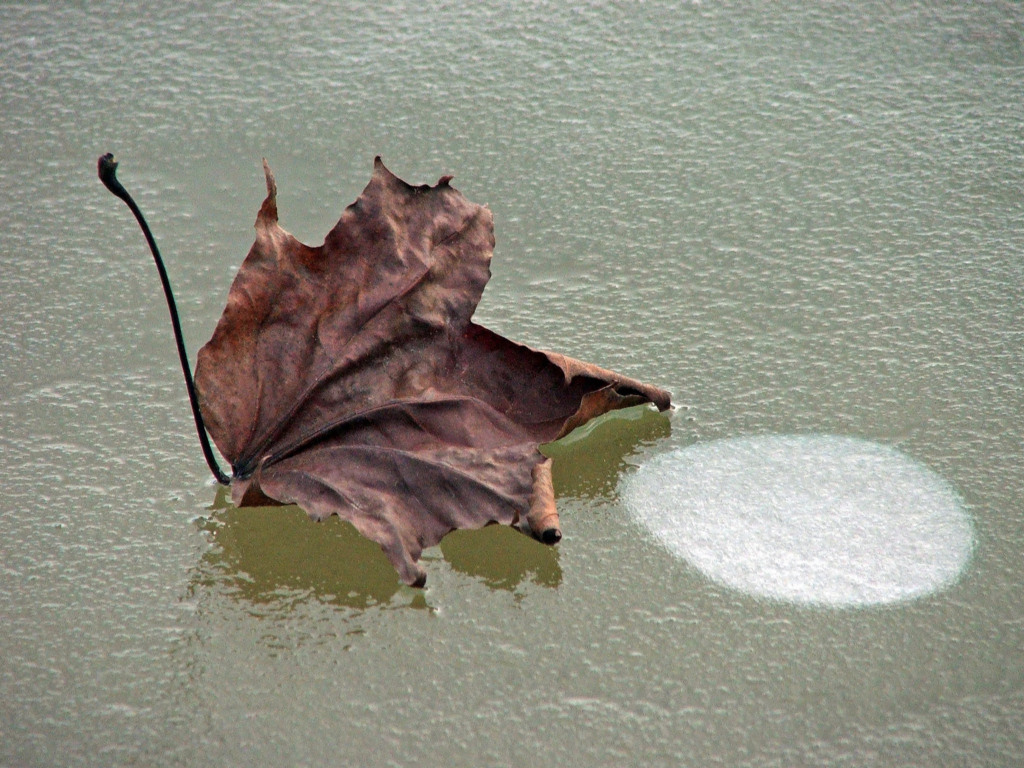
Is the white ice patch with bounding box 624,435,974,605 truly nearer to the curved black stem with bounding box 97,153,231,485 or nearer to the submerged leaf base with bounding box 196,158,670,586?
the submerged leaf base with bounding box 196,158,670,586

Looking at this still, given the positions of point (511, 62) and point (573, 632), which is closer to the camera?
point (573, 632)

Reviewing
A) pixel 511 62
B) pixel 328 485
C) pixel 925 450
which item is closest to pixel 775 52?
pixel 511 62

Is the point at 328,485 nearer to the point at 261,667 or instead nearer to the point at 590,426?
the point at 261,667

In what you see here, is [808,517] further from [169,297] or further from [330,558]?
[169,297]

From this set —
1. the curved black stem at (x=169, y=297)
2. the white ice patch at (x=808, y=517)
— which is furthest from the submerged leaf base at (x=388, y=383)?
the white ice patch at (x=808, y=517)

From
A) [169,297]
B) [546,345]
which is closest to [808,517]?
[546,345]

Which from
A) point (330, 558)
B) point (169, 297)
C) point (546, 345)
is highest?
point (169, 297)
